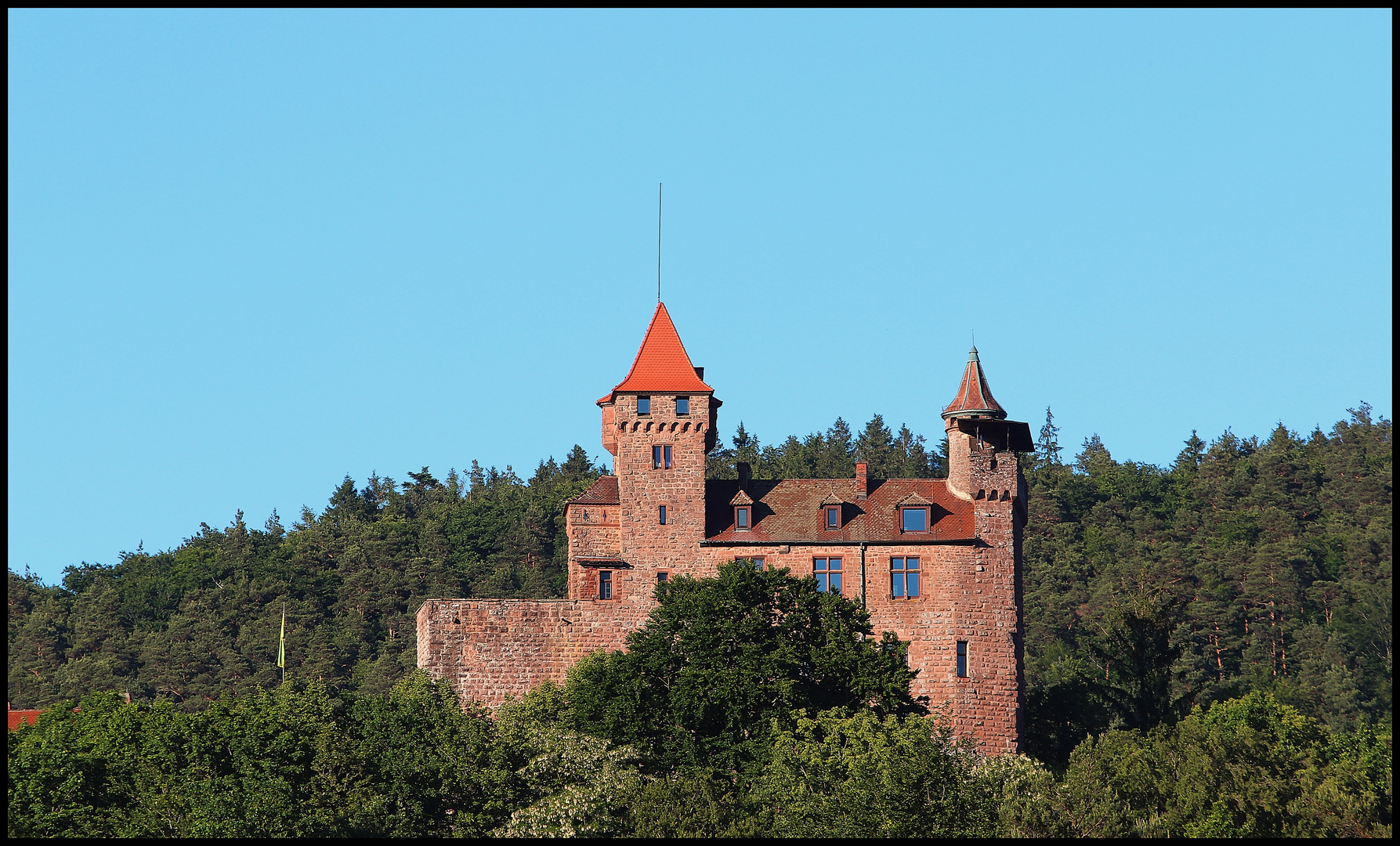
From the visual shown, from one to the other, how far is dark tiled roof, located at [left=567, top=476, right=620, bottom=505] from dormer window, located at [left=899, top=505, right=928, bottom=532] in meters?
8.99

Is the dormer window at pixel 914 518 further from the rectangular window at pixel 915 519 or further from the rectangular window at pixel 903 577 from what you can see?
the rectangular window at pixel 903 577

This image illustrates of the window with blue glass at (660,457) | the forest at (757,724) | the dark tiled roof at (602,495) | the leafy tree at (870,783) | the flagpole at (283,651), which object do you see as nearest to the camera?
the leafy tree at (870,783)

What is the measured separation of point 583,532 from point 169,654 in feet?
197

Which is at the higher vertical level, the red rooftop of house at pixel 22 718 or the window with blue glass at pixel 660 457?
the window with blue glass at pixel 660 457

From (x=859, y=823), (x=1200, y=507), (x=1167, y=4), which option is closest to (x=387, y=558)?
(x=1200, y=507)

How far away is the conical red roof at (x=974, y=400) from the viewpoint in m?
64.9

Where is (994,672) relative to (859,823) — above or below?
above

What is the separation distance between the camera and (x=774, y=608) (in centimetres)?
5969

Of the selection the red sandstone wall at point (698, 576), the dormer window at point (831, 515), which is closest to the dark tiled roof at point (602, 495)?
the red sandstone wall at point (698, 576)

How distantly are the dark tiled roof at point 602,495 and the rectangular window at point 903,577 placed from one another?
8.94 meters

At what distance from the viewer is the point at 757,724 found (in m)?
57.8

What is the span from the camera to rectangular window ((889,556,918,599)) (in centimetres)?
6238

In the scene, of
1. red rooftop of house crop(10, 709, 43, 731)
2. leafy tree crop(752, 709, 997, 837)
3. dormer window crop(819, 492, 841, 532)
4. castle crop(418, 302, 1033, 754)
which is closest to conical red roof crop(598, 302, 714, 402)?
castle crop(418, 302, 1033, 754)

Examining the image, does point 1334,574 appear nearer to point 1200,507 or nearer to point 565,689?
point 1200,507
